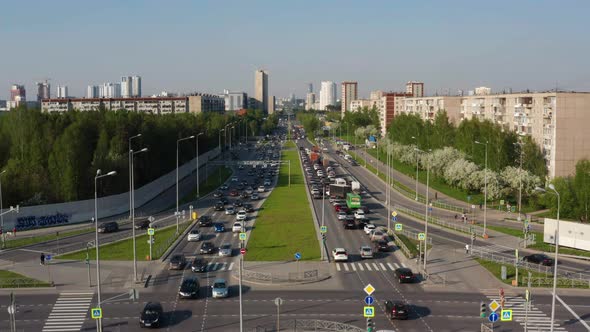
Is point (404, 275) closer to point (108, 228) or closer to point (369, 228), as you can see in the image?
point (369, 228)

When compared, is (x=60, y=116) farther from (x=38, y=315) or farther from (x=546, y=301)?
(x=546, y=301)

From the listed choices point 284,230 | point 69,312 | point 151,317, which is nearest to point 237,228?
point 284,230

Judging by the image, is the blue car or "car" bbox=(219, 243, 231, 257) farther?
the blue car

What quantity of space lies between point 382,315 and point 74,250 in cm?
2923

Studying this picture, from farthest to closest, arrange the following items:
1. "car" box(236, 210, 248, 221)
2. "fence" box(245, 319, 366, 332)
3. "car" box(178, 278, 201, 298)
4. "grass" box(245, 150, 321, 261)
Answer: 1. "car" box(236, 210, 248, 221)
2. "grass" box(245, 150, 321, 261)
3. "car" box(178, 278, 201, 298)
4. "fence" box(245, 319, 366, 332)

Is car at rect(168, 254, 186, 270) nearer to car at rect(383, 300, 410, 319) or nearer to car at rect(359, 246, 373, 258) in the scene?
car at rect(359, 246, 373, 258)

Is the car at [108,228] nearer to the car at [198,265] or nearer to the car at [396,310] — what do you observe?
the car at [198,265]

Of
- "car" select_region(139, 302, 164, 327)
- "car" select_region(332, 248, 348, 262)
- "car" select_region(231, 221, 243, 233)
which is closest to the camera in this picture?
"car" select_region(139, 302, 164, 327)

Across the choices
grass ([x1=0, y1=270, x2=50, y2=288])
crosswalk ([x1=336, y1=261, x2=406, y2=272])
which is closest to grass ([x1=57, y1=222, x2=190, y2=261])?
grass ([x1=0, y1=270, x2=50, y2=288])

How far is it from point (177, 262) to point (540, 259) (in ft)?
92.3

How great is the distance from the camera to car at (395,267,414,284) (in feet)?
129

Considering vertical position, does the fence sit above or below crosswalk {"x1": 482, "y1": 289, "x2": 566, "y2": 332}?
above

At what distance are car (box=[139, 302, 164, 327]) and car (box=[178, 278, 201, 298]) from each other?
13.6 ft

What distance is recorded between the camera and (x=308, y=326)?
100 feet
